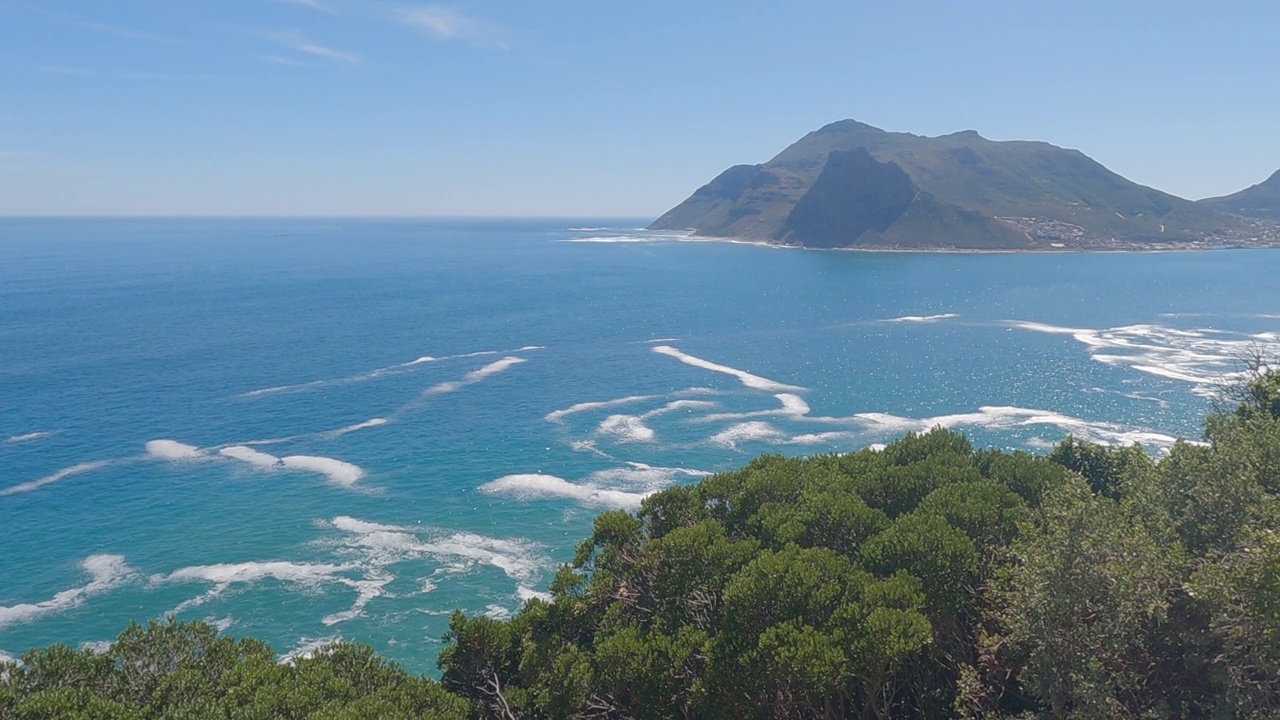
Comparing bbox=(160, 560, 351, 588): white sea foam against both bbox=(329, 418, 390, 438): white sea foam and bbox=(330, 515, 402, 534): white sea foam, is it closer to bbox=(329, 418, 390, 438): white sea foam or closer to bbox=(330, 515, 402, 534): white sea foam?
bbox=(330, 515, 402, 534): white sea foam

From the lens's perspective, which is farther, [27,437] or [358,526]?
[27,437]

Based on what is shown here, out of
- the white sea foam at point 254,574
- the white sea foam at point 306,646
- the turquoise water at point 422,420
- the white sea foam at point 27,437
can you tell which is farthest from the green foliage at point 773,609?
the white sea foam at point 27,437

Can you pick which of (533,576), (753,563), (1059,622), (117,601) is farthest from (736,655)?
(117,601)

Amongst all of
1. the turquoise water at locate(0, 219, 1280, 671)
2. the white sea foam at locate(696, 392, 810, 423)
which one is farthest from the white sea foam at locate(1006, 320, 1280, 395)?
the white sea foam at locate(696, 392, 810, 423)

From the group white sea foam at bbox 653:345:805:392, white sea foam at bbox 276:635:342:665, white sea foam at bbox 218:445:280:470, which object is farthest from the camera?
white sea foam at bbox 653:345:805:392

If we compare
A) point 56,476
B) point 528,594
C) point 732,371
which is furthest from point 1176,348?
point 56,476

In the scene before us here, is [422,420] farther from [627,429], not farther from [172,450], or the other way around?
[172,450]
